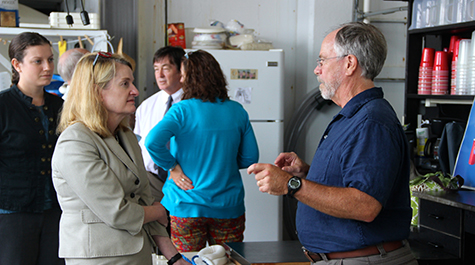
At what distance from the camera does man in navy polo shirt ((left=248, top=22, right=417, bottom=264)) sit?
1.22 metres

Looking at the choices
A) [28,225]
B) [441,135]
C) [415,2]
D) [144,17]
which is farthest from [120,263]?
[144,17]

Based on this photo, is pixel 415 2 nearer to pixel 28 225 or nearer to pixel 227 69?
pixel 227 69

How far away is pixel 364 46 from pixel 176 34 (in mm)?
2660

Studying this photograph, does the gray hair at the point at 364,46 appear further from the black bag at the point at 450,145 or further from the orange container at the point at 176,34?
the orange container at the point at 176,34

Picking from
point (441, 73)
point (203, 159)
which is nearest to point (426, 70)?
point (441, 73)

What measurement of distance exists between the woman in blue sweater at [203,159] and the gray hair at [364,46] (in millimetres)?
1041

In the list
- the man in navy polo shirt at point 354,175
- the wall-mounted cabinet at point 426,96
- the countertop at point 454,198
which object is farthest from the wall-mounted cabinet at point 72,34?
the countertop at point 454,198

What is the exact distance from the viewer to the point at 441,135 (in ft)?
9.34

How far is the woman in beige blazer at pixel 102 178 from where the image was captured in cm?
135

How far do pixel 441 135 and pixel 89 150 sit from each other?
2310 millimetres

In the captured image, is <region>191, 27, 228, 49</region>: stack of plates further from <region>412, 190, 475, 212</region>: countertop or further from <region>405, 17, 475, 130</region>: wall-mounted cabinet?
<region>412, 190, 475, 212</region>: countertop

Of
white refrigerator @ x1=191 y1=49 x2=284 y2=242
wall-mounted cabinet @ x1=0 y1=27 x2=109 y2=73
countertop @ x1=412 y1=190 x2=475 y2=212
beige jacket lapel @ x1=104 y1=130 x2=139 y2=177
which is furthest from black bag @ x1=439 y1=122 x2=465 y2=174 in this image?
wall-mounted cabinet @ x1=0 y1=27 x2=109 y2=73

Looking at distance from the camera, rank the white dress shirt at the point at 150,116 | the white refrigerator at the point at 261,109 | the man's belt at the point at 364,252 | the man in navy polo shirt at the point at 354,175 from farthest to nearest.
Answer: the white refrigerator at the point at 261,109
the white dress shirt at the point at 150,116
the man's belt at the point at 364,252
the man in navy polo shirt at the point at 354,175

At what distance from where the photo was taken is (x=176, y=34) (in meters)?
3.80
